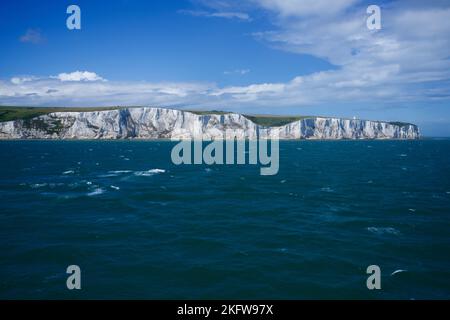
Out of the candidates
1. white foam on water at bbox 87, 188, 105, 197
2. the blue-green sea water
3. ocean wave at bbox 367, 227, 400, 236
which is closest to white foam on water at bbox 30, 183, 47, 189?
the blue-green sea water

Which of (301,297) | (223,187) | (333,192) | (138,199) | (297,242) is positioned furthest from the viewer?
(223,187)

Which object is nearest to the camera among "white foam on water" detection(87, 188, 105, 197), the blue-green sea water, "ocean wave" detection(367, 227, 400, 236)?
the blue-green sea water

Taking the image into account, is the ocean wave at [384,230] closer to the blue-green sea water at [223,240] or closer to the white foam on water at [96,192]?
the blue-green sea water at [223,240]

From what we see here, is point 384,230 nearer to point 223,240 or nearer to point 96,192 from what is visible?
point 223,240

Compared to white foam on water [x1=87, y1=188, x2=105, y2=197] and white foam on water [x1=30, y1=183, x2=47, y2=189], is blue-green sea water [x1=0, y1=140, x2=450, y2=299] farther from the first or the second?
white foam on water [x1=87, y1=188, x2=105, y2=197]

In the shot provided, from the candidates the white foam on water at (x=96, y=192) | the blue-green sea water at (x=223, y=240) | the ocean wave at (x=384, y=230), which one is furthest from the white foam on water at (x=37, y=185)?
the ocean wave at (x=384, y=230)

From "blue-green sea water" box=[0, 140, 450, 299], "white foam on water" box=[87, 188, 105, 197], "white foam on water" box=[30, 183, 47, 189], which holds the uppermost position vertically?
"white foam on water" box=[30, 183, 47, 189]
